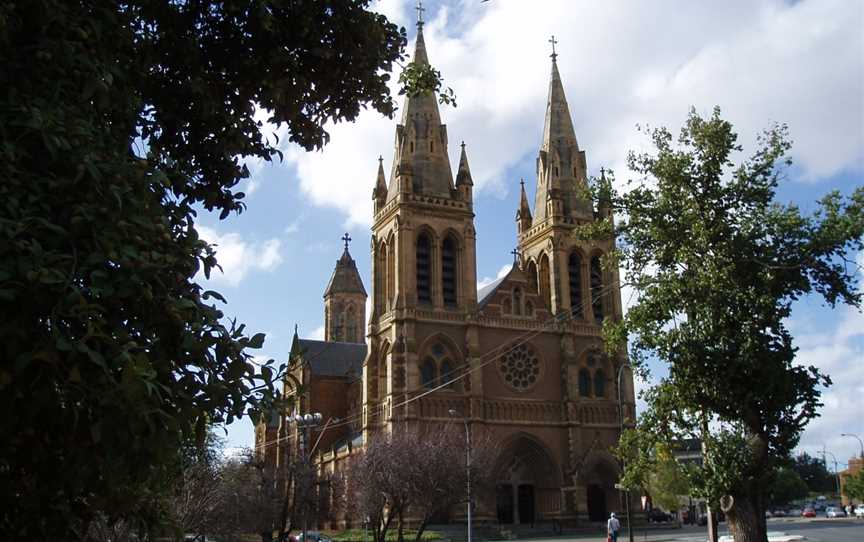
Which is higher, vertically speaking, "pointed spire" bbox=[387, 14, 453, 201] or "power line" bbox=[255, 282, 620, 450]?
"pointed spire" bbox=[387, 14, 453, 201]

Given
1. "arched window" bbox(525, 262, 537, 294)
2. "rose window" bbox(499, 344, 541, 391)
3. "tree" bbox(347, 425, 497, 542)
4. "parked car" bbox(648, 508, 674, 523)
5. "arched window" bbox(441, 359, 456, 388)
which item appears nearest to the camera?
"tree" bbox(347, 425, 497, 542)

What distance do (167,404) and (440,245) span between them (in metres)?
50.7

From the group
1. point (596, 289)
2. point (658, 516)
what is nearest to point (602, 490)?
point (658, 516)

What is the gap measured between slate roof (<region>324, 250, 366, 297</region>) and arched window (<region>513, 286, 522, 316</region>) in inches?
1435

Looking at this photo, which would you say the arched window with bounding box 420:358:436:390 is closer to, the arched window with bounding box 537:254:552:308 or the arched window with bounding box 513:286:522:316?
the arched window with bounding box 513:286:522:316

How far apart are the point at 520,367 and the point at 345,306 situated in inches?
1463

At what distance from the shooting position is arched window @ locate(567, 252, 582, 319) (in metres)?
60.8

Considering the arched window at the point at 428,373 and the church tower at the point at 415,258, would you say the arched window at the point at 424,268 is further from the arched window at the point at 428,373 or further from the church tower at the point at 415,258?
the arched window at the point at 428,373

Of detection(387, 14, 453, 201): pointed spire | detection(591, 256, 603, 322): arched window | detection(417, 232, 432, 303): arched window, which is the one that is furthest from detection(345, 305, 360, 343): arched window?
detection(417, 232, 432, 303): arched window

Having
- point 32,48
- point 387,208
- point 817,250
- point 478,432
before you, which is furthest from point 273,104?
point 387,208

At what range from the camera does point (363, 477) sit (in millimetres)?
37094

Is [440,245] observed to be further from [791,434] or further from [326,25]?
[326,25]

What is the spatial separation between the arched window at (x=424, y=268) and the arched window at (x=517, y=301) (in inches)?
237

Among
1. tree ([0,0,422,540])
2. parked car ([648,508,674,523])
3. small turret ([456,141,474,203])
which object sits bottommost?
parked car ([648,508,674,523])
